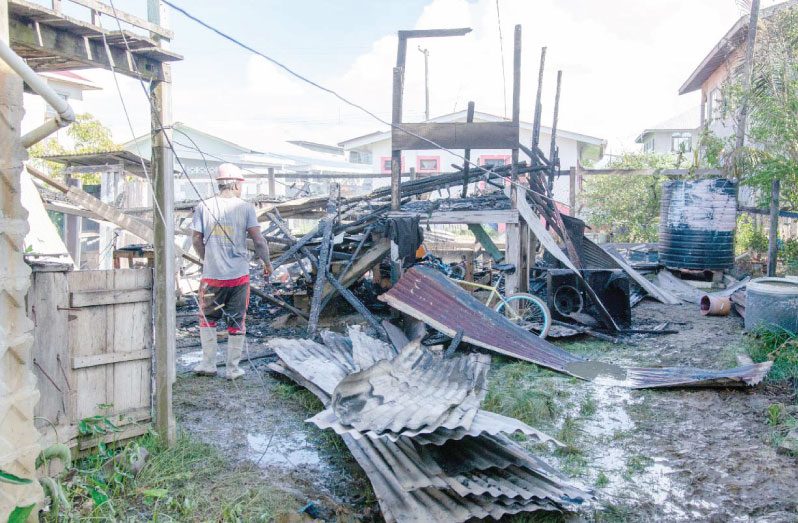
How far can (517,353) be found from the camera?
274 inches

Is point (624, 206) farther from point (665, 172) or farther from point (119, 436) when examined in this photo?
point (119, 436)

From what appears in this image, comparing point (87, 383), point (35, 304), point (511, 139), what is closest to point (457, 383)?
point (87, 383)

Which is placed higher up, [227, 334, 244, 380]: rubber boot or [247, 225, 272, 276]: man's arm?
[247, 225, 272, 276]: man's arm

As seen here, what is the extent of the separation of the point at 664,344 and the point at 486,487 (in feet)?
16.7

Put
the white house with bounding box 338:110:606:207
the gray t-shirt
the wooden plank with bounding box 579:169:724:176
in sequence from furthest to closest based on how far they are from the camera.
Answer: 1. the white house with bounding box 338:110:606:207
2. the wooden plank with bounding box 579:169:724:176
3. the gray t-shirt

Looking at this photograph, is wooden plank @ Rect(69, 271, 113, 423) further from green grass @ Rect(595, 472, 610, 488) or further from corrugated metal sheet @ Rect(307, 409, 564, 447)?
green grass @ Rect(595, 472, 610, 488)

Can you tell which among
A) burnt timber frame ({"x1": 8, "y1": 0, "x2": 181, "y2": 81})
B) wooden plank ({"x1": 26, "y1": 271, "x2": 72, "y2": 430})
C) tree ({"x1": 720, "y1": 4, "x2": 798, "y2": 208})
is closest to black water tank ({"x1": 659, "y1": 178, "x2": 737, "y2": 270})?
tree ({"x1": 720, "y1": 4, "x2": 798, "y2": 208})

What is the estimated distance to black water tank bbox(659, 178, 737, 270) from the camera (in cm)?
1070

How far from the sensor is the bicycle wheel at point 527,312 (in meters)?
7.94

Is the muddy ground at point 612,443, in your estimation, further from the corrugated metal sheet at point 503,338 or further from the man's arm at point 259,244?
the man's arm at point 259,244

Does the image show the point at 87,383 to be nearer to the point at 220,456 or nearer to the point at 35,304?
the point at 35,304

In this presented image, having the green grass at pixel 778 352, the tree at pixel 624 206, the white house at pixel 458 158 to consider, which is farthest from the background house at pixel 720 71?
the green grass at pixel 778 352

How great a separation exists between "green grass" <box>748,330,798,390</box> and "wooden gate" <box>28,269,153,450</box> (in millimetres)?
5640

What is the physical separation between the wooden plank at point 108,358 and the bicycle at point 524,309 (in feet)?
15.2
